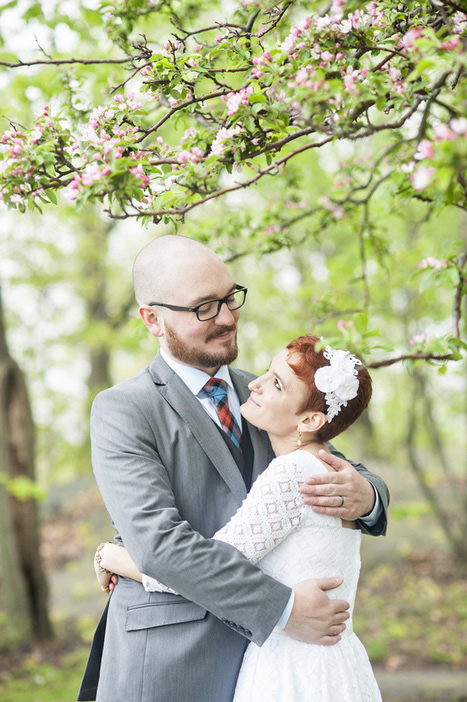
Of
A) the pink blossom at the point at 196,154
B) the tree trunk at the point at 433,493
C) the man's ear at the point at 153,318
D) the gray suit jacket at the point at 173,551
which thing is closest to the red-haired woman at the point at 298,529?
the gray suit jacket at the point at 173,551

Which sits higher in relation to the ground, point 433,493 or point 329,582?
point 329,582

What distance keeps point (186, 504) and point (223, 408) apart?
43cm

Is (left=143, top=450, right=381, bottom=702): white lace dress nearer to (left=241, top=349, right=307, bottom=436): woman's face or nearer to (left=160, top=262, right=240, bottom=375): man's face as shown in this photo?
(left=241, top=349, right=307, bottom=436): woman's face

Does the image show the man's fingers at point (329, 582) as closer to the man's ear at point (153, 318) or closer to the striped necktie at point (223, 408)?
the striped necktie at point (223, 408)

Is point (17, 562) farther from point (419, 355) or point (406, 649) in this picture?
point (419, 355)

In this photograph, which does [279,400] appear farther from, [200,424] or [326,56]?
[326,56]

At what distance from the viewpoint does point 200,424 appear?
7.84 ft

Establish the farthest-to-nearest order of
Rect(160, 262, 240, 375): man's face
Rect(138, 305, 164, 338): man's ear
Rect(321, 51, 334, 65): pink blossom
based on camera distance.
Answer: Rect(138, 305, 164, 338): man's ear, Rect(160, 262, 240, 375): man's face, Rect(321, 51, 334, 65): pink blossom

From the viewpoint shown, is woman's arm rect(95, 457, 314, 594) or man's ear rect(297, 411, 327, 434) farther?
man's ear rect(297, 411, 327, 434)

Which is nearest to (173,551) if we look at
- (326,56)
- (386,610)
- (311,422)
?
(311,422)

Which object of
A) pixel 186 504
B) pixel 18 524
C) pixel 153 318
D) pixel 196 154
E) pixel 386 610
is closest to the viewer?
pixel 196 154

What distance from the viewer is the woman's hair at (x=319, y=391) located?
91.5 inches

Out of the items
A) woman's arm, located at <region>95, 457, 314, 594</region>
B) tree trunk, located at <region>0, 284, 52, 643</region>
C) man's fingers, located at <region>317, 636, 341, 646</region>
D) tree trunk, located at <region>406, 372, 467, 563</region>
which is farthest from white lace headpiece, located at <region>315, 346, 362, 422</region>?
tree trunk, located at <region>406, 372, 467, 563</region>

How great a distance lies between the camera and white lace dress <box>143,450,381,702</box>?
6.93ft
